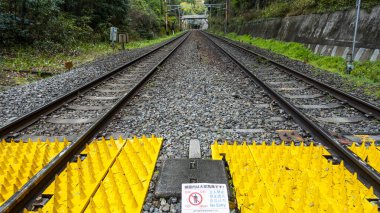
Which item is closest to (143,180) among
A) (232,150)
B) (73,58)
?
(232,150)

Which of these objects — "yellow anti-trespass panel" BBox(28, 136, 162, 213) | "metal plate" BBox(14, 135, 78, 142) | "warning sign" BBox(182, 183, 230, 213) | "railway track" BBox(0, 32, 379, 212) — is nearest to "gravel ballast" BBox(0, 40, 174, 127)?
"railway track" BBox(0, 32, 379, 212)

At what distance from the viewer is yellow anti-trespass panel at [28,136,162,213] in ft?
7.75

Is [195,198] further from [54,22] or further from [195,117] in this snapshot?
[54,22]

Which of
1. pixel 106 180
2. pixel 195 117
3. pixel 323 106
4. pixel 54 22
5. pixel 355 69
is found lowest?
pixel 106 180

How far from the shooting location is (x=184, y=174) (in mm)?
2789

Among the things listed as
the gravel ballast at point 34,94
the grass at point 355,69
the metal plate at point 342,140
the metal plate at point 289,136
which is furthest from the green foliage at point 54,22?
the metal plate at point 342,140

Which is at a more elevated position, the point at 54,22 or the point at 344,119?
the point at 54,22

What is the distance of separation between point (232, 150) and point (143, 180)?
44.7 inches

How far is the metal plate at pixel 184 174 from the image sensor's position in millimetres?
2584

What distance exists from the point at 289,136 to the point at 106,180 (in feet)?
8.31

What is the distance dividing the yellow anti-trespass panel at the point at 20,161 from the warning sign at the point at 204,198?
1.55 metres

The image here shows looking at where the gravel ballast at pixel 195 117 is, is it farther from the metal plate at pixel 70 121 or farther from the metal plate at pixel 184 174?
the metal plate at pixel 70 121

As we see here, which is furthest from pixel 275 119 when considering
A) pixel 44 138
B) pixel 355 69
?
pixel 355 69

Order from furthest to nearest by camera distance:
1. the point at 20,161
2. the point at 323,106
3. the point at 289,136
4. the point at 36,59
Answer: the point at 36,59, the point at 323,106, the point at 289,136, the point at 20,161
